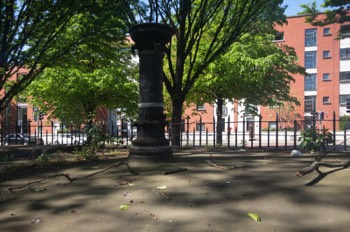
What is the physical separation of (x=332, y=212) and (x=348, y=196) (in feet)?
1.64

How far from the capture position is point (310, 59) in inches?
2148

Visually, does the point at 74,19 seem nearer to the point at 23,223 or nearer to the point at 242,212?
the point at 23,223

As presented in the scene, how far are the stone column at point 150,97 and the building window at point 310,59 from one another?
53.2 m

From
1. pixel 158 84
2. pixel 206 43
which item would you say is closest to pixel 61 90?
pixel 206 43

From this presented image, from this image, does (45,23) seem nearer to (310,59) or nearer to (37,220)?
(37,220)

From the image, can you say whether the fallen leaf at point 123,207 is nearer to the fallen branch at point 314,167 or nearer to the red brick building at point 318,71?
the fallen branch at point 314,167

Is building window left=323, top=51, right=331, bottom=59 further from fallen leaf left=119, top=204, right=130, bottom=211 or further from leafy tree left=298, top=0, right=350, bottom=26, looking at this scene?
fallen leaf left=119, top=204, right=130, bottom=211

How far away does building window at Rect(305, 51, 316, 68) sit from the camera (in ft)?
178

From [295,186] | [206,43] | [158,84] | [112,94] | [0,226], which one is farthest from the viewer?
[112,94]

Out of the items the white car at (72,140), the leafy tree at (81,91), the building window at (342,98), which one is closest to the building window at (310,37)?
the building window at (342,98)

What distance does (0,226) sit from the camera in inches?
146

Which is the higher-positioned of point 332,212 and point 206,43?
point 206,43

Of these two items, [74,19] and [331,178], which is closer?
[331,178]

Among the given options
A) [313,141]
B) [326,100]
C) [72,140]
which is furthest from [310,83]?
[313,141]
